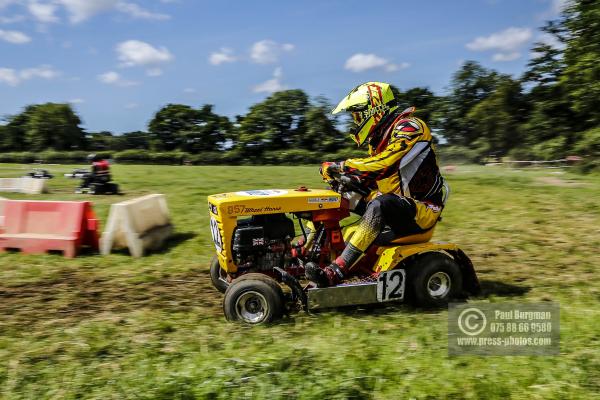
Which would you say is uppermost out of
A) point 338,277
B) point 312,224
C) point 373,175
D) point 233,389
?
point 373,175

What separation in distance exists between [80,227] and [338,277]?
4867 millimetres

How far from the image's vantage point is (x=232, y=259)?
563 centimetres

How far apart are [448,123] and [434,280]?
57041 mm

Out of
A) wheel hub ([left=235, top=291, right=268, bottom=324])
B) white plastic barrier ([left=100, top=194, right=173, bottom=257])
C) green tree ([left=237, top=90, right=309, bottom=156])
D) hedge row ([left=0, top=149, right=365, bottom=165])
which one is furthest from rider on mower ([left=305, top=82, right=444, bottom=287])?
green tree ([left=237, top=90, right=309, bottom=156])

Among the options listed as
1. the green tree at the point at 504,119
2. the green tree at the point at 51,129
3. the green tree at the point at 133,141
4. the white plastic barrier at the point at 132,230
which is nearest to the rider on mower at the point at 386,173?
the white plastic barrier at the point at 132,230

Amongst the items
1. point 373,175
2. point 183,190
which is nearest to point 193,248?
point 373,175

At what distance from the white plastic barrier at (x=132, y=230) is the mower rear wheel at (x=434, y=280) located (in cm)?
456

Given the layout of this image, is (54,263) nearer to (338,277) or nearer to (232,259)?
(232,259)

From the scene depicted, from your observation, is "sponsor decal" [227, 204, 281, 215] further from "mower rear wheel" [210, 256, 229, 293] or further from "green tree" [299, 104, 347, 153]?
"green tree" [299, 104, 347, 153]

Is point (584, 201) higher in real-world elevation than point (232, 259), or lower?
higher

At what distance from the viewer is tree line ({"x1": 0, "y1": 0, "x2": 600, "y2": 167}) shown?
30734 mm

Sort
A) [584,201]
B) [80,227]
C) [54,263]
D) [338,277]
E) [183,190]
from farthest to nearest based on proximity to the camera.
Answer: [183,190] → [584,201] → [80,227] → [54,263] → [338,277]

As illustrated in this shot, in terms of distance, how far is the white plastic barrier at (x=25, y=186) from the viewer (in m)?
17.4

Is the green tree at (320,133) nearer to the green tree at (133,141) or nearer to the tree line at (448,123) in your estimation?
the tree line at (448,123)
